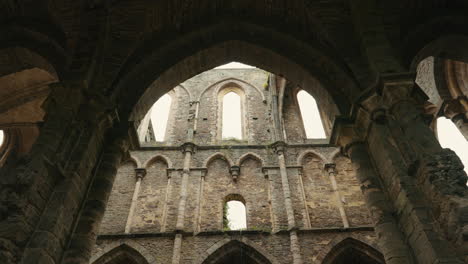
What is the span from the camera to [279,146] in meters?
11.3

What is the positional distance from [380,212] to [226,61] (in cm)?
389

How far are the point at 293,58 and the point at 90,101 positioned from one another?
315 centimetres

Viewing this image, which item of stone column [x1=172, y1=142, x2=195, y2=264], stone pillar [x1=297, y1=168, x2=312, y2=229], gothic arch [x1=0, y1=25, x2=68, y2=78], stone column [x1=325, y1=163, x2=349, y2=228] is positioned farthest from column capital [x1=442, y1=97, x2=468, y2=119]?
gothic arch [x1=0, y1=25, x2=68, y2=78]

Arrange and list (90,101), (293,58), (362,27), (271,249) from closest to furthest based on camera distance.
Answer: (90,101), (362,27), (293,58), (271,249)

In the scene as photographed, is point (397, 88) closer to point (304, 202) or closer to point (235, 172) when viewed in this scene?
point (304, 202)

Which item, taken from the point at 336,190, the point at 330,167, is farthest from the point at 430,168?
the point at 330,167

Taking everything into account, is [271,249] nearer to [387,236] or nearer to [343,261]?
[343,261]

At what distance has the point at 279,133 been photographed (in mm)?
11820

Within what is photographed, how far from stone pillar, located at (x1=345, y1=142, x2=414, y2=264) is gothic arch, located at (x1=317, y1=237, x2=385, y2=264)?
5033 millimetres

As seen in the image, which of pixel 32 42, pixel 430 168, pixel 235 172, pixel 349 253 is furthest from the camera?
pixel 235 172

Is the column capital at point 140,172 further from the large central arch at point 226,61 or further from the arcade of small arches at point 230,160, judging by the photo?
the large central arch at point 226,61

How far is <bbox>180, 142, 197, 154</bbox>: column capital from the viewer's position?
11359 mm

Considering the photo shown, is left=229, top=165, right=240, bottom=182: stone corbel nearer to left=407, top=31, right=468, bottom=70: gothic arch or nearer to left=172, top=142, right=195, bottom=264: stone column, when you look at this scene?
left=172, top=142, right=195, bottom=264: stone column

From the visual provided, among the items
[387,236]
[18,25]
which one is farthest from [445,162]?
[18,25]
